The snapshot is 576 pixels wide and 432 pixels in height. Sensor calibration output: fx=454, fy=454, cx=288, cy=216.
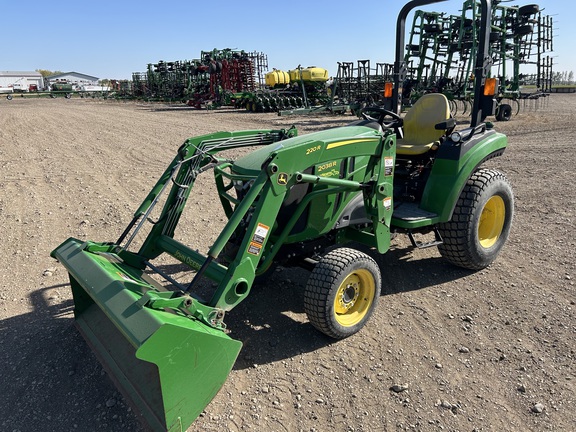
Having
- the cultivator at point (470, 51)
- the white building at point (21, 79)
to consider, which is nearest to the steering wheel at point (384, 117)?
the cultivator at point (470, 51)

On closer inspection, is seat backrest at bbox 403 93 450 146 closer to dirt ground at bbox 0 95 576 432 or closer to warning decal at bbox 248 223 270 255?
dirt ground at bbox 0 95 576 432

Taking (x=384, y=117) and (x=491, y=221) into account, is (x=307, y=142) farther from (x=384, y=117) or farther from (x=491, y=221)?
(x=491, y=221)

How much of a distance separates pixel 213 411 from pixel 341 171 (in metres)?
1.90

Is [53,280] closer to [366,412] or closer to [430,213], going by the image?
[366,412]

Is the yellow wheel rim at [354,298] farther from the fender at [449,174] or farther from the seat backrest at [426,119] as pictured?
the seat backrest at [426,119]

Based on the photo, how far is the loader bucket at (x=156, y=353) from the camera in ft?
7.50

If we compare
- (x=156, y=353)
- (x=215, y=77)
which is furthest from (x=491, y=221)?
(x=215, y=77)

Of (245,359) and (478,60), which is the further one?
(478,60)

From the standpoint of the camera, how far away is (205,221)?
18.9 ft

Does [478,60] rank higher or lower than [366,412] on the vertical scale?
higher

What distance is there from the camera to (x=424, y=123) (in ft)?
15.4

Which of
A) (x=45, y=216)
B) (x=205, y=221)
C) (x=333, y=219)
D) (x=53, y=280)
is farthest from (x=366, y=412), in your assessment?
(x=45, y=216)

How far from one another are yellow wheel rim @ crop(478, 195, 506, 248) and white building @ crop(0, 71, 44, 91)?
75922 mm

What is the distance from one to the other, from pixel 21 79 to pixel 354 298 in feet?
267
